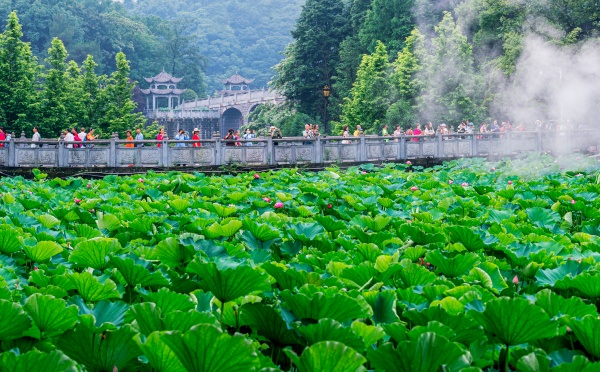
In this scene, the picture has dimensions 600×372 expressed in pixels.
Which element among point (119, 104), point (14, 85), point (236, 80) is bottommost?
point (119, 104)

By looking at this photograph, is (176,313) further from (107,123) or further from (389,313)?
(107,123)

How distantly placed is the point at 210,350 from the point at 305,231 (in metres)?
2.36

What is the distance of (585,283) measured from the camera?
266 cm

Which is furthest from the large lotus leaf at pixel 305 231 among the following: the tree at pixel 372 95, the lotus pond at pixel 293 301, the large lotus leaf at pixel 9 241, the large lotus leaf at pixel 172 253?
the tree at pixel 372 95

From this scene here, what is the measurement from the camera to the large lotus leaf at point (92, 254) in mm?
3107

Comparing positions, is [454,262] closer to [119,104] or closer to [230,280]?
[230,280]

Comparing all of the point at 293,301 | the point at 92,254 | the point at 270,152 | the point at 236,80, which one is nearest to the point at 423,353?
the point at 293,301

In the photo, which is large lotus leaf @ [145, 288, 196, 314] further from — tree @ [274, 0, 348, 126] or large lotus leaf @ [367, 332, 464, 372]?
tree @ [274, 0, 348, 126]

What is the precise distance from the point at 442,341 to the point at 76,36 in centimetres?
8305

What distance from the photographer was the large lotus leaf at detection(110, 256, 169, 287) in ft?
8.69

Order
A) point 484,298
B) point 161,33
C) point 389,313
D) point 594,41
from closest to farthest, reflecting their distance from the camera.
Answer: point 389,313 < point 484,298 < point 594,41 < point 161,33

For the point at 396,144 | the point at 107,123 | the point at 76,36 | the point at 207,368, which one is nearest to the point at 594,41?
the point at 396,144

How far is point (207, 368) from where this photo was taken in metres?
1.57

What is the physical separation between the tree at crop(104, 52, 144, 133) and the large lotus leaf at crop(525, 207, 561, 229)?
31376mm
